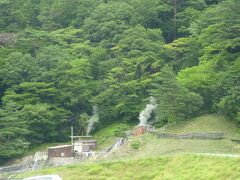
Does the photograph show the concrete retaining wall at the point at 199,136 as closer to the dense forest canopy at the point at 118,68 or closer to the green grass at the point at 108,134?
the dense forest canopy at the point at 118,68

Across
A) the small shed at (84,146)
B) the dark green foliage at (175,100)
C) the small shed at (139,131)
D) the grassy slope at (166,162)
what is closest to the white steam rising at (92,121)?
the small shed at (84,146)

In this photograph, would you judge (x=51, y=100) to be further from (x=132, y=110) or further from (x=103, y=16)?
(x=103, y=16)

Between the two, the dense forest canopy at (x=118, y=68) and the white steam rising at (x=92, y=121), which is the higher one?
the dense forest canopy at (x=118, y=68)

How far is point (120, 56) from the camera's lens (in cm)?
5003

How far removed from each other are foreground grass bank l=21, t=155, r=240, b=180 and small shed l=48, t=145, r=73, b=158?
1094cm

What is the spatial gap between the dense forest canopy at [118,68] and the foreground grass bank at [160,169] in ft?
31.7

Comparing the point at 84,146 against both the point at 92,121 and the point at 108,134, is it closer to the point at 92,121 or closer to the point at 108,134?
the point at 108,134

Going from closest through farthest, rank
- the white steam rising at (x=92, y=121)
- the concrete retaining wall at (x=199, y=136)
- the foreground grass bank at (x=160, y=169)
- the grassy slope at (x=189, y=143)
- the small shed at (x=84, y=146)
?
the foreground grass bank at (x=160, y=169)
the grassy slope at (x=189, y=143)
the concrete retaining wall at (x=199, y=136)
the small shed at (x=84, y=146)
the white steam rising at (x=92, y=121)

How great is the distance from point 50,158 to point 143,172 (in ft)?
45.4

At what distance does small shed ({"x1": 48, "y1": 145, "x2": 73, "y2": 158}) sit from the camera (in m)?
41.0

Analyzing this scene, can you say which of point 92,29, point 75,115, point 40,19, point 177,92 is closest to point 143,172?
point 177,92

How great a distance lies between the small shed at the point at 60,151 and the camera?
4103cm

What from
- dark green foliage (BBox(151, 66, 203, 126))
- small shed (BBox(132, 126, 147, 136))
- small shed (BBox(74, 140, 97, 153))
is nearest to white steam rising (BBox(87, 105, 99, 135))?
small shed (BBox(74, 140, 97, 153))

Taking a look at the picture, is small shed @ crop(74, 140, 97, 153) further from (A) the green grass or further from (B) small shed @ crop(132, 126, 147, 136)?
(B) small shed @ crop(132, 126, 147, 136)
